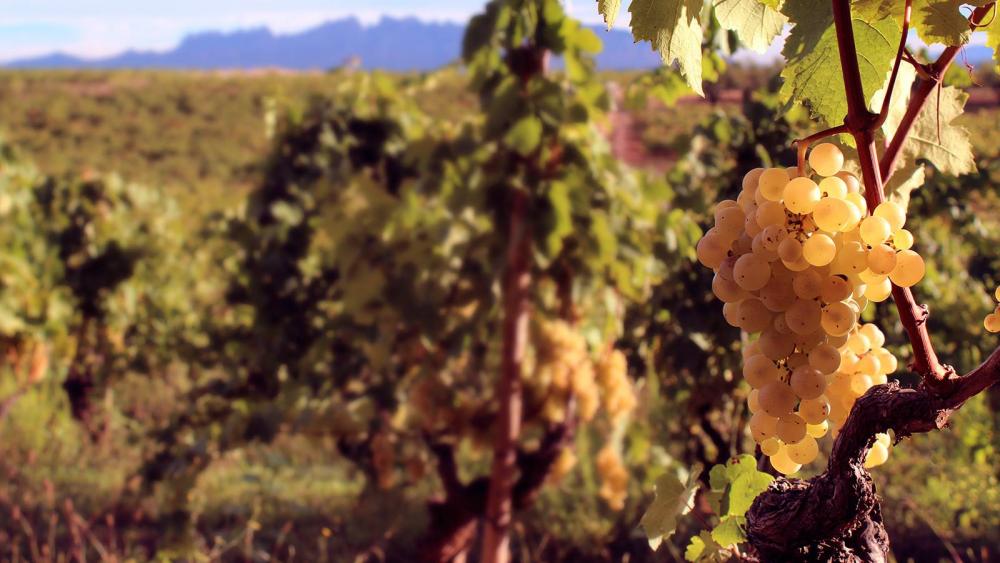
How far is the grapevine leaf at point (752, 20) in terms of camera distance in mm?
716

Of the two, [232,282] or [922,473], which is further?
[232,282]

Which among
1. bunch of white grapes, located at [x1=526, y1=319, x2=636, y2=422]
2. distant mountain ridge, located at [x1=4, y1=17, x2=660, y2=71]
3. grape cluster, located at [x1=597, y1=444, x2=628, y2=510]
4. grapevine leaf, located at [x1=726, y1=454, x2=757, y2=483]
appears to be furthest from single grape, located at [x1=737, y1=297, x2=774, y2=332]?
distant mountain ridge, located at [x1=4, y1=17, x2=660, y2=71]

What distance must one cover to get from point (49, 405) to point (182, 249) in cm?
149

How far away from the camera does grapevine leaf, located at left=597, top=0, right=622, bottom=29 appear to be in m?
0.65

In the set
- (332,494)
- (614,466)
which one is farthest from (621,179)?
(332,494)

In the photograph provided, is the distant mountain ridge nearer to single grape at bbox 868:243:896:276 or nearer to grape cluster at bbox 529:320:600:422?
grape cluster at bbox 529:320:600:422

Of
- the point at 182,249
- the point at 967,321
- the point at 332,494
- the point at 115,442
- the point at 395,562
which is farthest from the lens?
the point at 182,249

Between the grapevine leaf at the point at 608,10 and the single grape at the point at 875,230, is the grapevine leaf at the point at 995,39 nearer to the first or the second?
the single grape at the point at 875,230

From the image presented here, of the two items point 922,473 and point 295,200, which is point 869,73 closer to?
point 922,473

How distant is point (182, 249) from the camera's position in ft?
21.4

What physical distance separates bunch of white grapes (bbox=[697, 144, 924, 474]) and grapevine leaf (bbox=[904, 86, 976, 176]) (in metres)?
0.13

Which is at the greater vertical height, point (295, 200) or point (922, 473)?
point (295, 200)

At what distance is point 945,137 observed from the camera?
81 cm

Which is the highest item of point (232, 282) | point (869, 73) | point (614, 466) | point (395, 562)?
point (869, 73)
